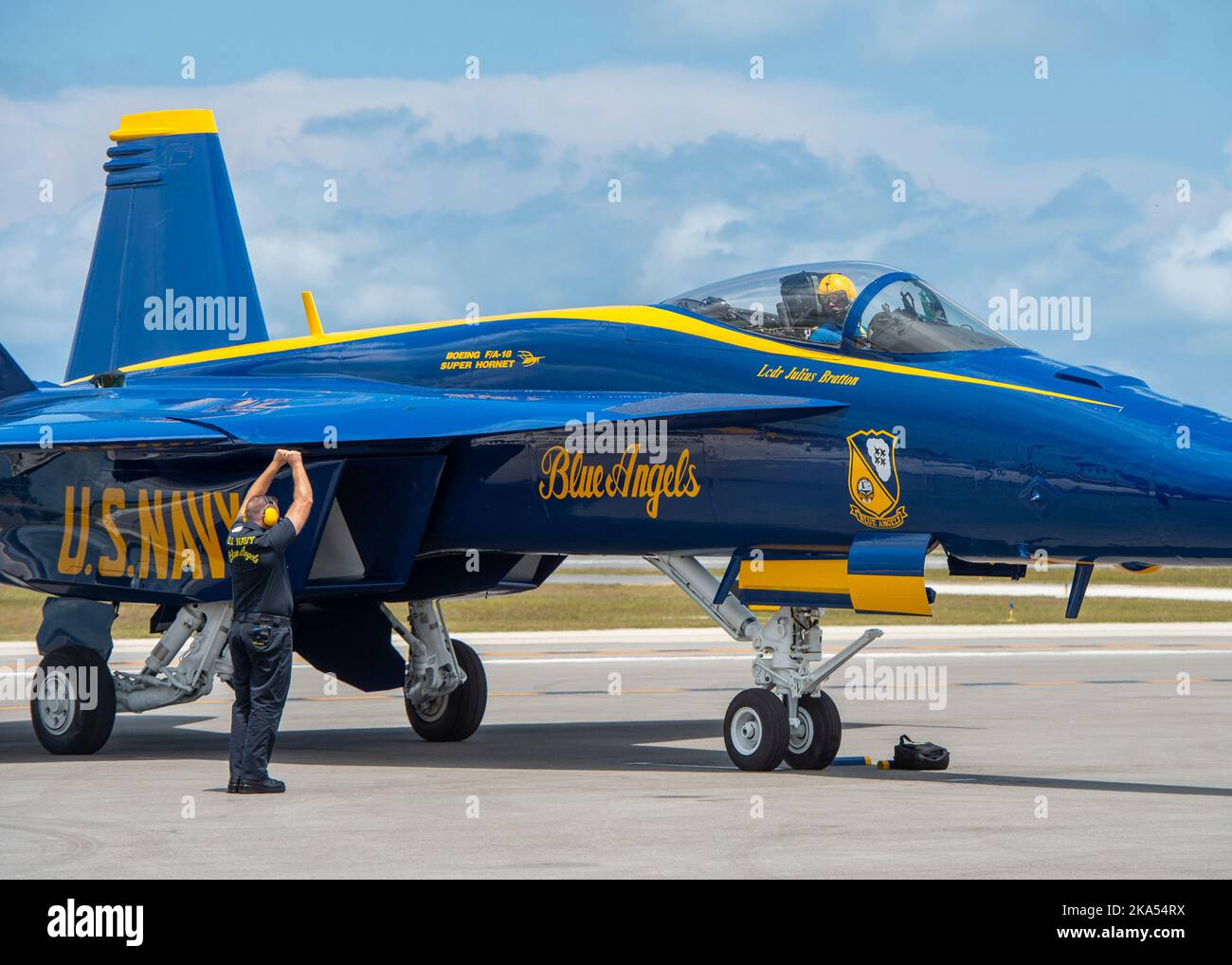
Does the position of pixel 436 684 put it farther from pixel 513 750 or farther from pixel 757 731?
pixel 757 731

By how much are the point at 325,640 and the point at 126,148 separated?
305 inches

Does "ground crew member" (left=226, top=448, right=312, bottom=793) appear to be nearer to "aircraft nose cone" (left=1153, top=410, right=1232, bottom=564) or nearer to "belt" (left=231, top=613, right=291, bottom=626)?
"belt" (left=231, top=613, right=291, bottom=626)

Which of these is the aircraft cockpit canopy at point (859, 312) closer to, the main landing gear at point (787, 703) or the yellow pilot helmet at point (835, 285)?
the yellow pilot helmet at point (835, 285)

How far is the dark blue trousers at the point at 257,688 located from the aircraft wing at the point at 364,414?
6.60 feet

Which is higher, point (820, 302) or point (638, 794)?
point (820, 302)

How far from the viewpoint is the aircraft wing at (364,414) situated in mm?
12203

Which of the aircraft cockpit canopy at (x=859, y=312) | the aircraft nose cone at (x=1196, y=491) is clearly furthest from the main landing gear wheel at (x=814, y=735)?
the aircraft nose cone at (x=1196, y=491)

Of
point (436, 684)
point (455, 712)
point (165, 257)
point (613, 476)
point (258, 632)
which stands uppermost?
point (165, 257)

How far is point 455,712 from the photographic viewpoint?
609 inches

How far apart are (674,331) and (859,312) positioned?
4.99ft

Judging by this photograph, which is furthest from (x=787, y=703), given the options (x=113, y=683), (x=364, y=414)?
(x=113, y=683)

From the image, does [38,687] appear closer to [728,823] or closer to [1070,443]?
[728,823]

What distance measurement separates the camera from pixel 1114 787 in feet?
37.4
